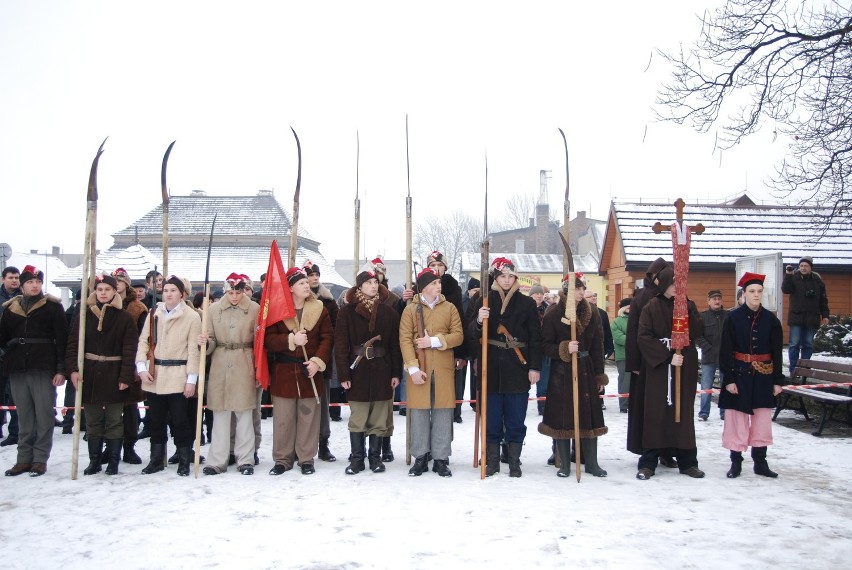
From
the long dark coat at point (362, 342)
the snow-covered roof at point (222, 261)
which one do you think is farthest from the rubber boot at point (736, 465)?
the snow-covered roof at point (222, 261)

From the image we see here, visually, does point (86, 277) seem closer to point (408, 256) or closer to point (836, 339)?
point (408, 256)

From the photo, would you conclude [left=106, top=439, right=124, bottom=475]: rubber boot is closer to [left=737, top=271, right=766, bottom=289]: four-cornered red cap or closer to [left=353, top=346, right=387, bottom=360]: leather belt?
[left=353, top=346, right=387, bottom=360]: leather belt

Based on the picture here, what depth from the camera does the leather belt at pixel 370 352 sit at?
6.53 metres

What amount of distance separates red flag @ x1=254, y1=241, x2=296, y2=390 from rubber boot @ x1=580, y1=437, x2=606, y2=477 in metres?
2.94

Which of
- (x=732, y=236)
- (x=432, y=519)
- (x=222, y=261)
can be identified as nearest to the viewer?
(x=432, y=519)

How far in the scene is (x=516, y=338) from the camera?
6441 mm

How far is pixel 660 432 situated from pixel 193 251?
120 feet

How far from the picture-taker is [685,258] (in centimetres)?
621

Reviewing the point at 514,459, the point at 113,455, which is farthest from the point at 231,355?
the point at 514,459

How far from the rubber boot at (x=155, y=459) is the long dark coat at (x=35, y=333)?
3.72 feet

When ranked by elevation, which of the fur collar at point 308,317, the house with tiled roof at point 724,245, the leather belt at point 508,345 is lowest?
the leather belt at point 508,345

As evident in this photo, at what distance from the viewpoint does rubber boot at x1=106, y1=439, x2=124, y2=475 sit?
6.46 meters

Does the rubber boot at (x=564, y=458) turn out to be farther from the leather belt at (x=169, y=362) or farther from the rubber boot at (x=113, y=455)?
the rubber boot at (x=113, y=455)

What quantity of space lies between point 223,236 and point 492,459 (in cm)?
3705
